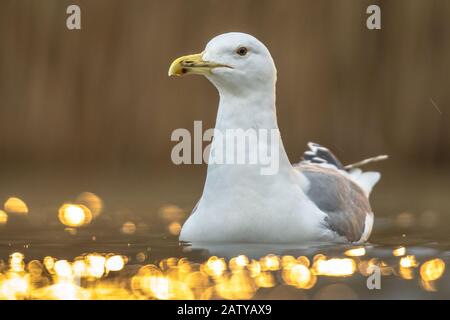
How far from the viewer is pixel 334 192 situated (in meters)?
6.25

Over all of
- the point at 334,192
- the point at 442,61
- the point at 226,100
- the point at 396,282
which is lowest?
the point at 396,282

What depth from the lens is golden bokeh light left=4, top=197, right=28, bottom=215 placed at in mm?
7759

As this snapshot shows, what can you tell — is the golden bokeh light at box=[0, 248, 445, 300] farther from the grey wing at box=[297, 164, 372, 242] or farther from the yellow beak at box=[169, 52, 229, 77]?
the yellow beak at box=[169, 52, 229, 77]

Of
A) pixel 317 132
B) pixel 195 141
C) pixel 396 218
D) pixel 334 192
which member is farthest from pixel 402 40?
pixel 334 192

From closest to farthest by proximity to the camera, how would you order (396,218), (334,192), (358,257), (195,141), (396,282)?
(396,282) → (358,257) → (334,192) → (396,218) → (195,141)

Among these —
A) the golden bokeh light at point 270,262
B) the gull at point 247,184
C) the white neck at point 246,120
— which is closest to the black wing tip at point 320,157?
the gull at point 247,184

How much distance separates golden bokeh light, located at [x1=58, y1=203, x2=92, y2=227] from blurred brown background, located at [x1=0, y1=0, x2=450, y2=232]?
5.69 feet

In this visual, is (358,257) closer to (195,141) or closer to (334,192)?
(334,192)

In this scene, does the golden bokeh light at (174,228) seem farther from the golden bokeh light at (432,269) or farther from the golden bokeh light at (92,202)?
the golden bokeh light at (432,269)

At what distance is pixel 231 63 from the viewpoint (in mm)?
5773

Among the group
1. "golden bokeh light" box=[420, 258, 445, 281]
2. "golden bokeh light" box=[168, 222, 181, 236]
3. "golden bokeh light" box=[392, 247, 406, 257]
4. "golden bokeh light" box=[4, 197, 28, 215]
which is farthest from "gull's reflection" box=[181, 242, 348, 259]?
"golden bokeh light" box=[4, 197, 28, 215]

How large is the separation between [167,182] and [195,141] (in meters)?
Answer: 0.54

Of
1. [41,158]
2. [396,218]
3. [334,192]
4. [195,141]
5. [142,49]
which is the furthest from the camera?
[41,158]

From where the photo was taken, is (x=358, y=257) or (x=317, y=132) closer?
(x=358, y=257)
